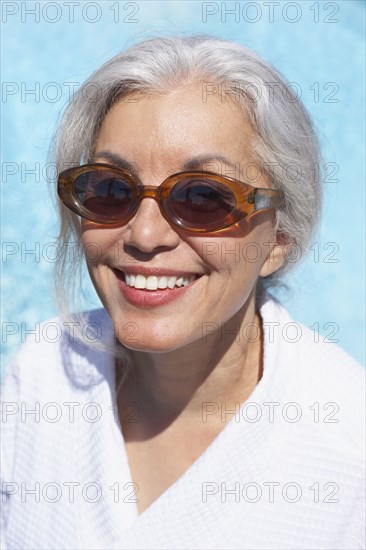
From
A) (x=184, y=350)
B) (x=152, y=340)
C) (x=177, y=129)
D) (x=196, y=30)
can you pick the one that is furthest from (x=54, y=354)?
(x=196, y=30)

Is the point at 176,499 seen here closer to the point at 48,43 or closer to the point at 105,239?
the point at 105,239

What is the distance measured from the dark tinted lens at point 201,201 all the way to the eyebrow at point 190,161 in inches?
1.5

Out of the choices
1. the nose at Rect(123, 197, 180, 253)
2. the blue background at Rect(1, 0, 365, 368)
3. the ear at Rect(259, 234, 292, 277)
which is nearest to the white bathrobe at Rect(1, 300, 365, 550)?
the ear at Rect(259, 234, 292, 277)

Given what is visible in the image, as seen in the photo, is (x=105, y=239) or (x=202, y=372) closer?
(x=105, y=239)

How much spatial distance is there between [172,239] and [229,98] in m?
0.37

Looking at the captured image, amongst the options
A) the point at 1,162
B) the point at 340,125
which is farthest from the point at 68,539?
the point at 340,125

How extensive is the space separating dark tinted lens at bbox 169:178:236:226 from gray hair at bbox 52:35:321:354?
0.52 feet

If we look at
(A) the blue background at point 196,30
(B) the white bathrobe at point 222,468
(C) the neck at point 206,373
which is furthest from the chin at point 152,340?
(A) the blue background at point 196,30

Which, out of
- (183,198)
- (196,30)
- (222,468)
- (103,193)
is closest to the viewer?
(183,198)

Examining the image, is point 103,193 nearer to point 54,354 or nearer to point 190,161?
point 190,161

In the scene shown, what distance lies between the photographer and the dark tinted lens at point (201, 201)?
1.74m

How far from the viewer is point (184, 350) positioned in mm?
2104

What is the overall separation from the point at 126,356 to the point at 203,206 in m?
0.75

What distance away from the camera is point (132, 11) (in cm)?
638
